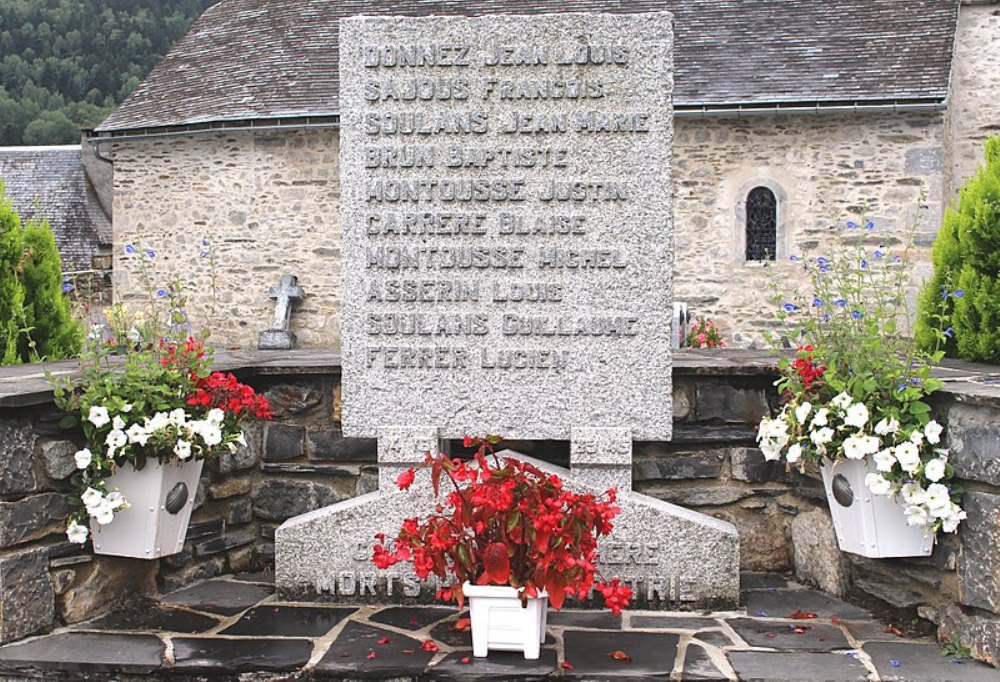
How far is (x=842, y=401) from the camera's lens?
3.52 metres

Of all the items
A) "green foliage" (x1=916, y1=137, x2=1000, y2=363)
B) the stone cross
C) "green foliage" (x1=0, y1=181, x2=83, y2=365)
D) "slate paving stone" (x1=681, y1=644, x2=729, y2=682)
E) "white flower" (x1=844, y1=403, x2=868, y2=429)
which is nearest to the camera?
"slate paving stone" (x1=681, y1=644, x2=729, y2=682)

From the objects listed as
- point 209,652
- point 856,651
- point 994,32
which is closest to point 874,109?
point 994,32

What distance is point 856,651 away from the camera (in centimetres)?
337

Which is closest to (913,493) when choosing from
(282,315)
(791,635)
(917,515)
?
(917,515)

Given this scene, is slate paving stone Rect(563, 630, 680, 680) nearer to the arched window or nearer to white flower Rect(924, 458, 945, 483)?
white flower Rect(924, 458, 945, 483)

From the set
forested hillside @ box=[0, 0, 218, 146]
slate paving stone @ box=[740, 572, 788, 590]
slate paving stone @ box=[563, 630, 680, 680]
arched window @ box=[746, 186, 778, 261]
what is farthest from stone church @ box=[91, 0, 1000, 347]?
forested hillside @ box=[0, 0, 218, 146]

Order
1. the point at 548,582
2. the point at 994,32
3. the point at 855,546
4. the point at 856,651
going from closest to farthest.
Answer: the point at 548,582
the point at 856,651
the point at 855,546
the point at 994,32

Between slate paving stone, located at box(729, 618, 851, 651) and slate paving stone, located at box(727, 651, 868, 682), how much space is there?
0.09m

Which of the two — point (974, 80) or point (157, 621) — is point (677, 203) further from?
point (157, 621)

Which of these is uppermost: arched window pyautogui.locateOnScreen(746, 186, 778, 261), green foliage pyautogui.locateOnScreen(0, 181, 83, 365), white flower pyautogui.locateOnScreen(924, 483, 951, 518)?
arched window pyautogui.locateOnScreen(746, 186, 778, 261)

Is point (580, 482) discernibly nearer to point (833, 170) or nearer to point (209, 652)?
point (209, 652)

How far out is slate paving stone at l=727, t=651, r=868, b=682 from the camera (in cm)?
312

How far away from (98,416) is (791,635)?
255 cm

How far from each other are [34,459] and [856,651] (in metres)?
2.87
